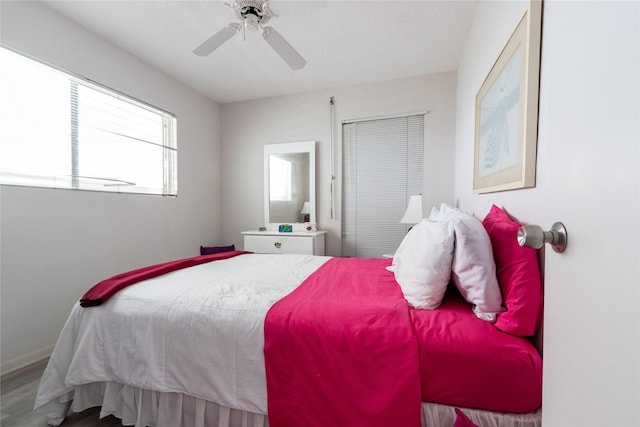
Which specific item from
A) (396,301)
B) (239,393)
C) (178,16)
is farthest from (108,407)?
(178,16)

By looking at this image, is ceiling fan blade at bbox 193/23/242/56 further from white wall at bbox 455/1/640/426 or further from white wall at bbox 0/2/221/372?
white wall at bbox 455/1/640/426

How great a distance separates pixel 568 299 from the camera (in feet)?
1.64

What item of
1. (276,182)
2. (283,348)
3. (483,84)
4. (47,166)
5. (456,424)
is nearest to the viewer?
(456,424)

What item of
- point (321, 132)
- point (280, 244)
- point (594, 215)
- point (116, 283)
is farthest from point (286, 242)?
point (594, 215)

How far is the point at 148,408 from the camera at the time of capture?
47.1 inches

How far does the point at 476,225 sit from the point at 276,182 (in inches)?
110

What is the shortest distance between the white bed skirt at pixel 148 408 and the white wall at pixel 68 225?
97 cm

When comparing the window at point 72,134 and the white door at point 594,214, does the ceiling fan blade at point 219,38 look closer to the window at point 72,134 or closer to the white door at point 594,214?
the window at point 72,134

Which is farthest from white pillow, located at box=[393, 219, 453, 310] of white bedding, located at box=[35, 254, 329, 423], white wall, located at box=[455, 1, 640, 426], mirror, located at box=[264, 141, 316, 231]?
mirror, located at box=[264, 141, 316, 231]

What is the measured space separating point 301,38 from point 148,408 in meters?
2.73

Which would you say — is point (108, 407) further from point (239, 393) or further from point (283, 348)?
point (283, 348)

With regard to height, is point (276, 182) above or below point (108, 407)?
above

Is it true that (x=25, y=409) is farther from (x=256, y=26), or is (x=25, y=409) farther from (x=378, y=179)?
(x=378, y=179)

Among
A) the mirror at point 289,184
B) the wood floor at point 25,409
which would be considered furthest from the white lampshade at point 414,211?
the wood floor at point 25,409
